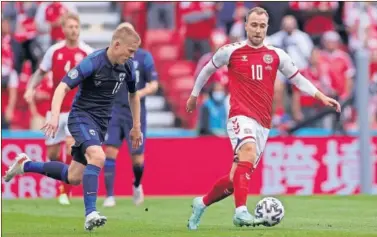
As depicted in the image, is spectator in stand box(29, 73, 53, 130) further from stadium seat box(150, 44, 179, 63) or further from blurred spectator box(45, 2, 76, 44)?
stadium seat box(150, 44, 179, 63)

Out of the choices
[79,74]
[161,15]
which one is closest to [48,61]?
[79,74]

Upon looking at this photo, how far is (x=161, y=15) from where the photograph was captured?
25.6 meters

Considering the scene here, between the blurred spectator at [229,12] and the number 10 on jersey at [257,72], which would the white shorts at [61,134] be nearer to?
the number 10 on jersey at [257,72]

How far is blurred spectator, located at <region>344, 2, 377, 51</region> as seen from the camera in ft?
81.7

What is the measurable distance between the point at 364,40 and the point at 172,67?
391 cm

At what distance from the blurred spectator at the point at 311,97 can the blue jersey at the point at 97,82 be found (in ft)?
35.4

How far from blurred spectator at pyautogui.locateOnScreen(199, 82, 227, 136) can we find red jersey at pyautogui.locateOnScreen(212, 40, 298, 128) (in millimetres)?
→ 9243

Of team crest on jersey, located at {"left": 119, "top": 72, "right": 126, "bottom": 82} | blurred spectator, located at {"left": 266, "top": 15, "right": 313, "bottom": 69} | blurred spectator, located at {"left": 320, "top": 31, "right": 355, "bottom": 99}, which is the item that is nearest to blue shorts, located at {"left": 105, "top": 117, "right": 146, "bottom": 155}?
team crest on jersey, located at {"left": 119, "top": 72, "right": 126, "bottom": 82}

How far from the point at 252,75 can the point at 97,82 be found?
62.3 inches

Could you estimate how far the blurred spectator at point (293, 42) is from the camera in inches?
923

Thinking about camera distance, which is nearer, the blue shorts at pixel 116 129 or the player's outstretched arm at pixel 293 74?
the player's outstretched arm at pixel 293 74

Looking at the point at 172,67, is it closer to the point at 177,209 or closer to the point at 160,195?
the point at 160,195

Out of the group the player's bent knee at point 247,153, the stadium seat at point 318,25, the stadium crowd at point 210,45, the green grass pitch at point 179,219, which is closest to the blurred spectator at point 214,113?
the stadium crowd at point 210,45

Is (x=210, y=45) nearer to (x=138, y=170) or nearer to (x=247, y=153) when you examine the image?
(x=138, y=170)
